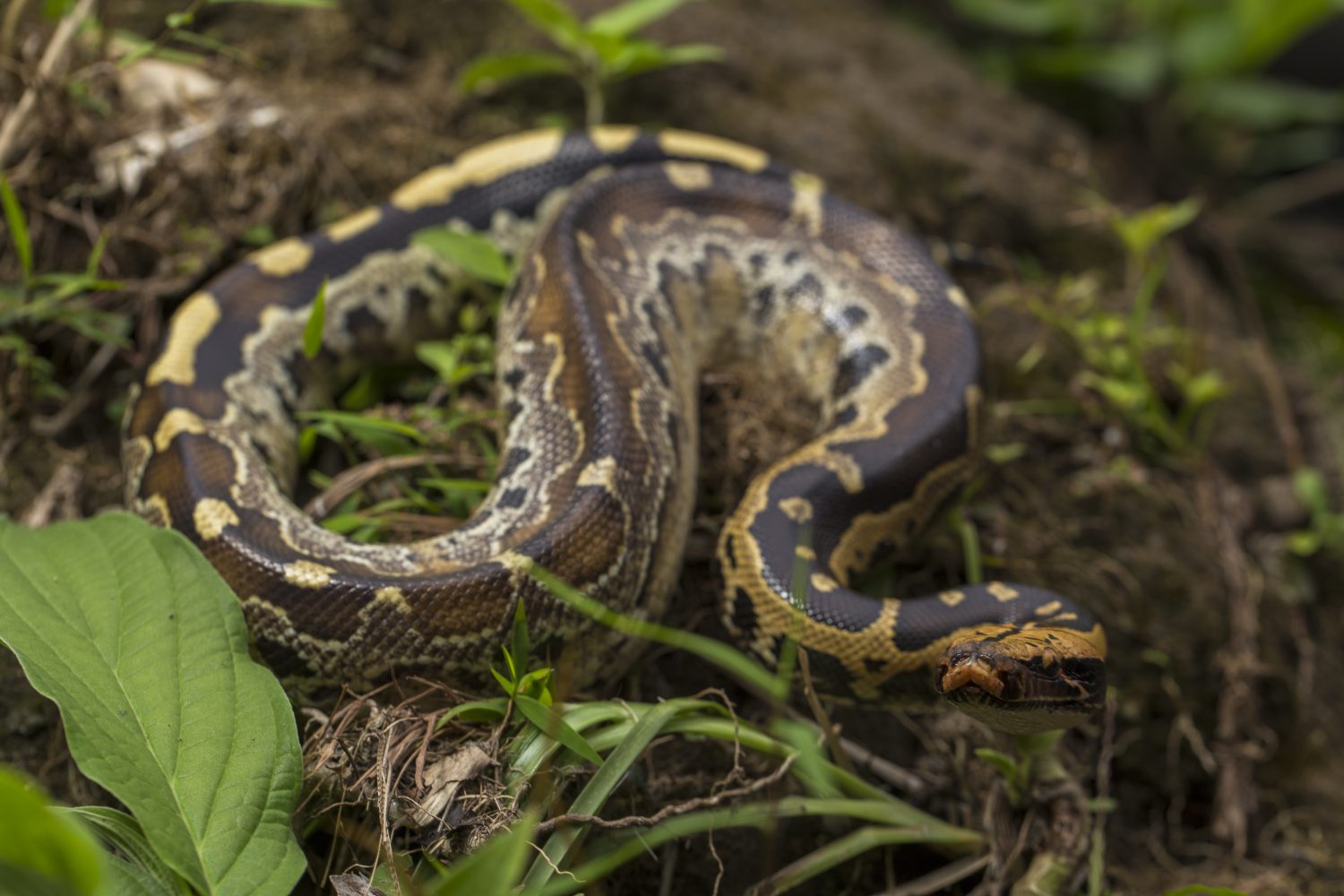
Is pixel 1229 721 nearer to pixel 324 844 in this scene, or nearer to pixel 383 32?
pixel 324 844

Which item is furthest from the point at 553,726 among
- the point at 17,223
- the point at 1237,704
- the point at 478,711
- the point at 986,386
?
the point at 1237,704

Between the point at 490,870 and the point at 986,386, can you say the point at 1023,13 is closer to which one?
the point at 986,386

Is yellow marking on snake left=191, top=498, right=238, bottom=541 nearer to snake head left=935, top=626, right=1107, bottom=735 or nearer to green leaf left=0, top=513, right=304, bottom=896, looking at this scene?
green leaf left=0, top=513, right=304, bottom=896

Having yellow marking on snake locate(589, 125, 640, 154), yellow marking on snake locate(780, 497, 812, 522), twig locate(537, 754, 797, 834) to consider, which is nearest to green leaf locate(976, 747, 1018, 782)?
twig locate(537, 754, 797, 834)

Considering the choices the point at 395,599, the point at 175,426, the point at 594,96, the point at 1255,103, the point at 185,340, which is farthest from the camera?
the point at 1255,103

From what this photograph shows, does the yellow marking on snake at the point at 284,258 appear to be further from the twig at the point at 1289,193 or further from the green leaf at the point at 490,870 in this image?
the twig at the point at 1289,193

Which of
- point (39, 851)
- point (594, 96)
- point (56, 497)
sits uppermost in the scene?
point (594, 96)
